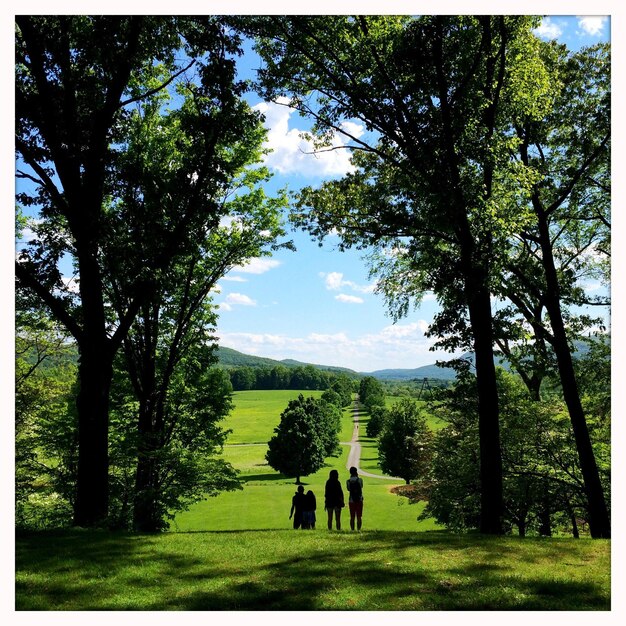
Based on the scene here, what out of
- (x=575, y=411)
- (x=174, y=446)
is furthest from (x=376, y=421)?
(x=575, y=411)

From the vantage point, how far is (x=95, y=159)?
10.8 metres

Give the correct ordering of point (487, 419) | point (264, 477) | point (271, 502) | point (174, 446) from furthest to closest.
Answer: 1. point (264, 477)
2. point (271, 502)
3. point (174, 446)
4. point (487, 419)

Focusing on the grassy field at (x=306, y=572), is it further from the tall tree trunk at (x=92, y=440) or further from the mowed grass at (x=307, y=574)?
the tall tree trunk at (x=92, y=440)

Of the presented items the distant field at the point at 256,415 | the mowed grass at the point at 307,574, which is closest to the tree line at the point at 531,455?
the mowed grass at the point at 307,574

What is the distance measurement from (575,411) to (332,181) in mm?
10887

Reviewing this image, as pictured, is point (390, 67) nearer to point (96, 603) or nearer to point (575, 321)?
point (575, 321)

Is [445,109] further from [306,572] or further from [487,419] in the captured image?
[306,572]

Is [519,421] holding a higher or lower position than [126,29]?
lower

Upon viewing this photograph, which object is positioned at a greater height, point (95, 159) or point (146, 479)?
point (95, 159)

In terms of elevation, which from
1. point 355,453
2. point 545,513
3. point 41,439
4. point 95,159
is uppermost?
point 95,159

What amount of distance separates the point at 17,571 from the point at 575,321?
1767cm

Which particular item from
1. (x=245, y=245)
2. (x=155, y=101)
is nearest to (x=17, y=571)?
(x=245, y=245)

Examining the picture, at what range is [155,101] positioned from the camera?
15.9 meters

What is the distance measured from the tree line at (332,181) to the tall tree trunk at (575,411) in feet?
0.21
